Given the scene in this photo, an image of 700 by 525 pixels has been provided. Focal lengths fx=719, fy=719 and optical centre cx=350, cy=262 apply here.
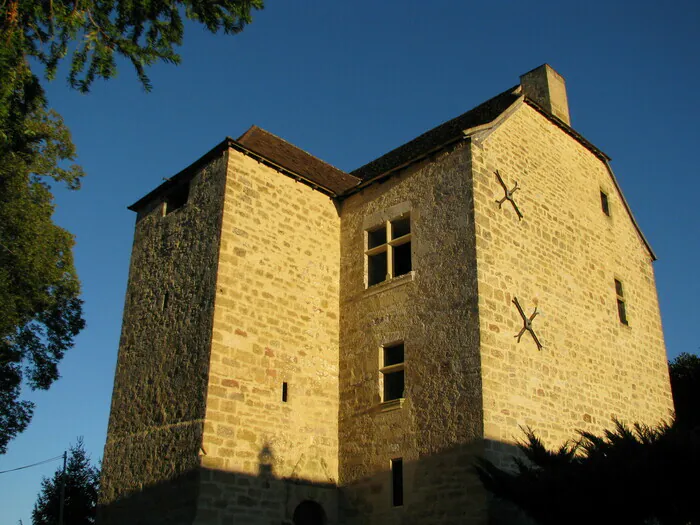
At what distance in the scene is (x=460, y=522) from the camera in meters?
11.1

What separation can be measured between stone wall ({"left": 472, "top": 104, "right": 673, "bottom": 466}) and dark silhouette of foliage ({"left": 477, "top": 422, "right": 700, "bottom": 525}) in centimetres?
171

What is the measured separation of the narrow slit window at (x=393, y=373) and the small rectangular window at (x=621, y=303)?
5223 mm

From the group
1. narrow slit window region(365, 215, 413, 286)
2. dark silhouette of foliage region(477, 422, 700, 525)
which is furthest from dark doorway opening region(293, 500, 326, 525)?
narrow slit window region(365, 215, 413, 286)

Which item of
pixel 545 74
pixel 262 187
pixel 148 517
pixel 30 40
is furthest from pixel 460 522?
pixel 545 74

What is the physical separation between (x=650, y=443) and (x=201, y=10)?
28.3 ft

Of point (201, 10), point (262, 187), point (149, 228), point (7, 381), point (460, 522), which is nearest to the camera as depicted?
point (201, 10)

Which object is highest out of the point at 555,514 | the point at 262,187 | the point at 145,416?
the point at 262,187

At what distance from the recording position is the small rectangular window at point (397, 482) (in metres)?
12.3

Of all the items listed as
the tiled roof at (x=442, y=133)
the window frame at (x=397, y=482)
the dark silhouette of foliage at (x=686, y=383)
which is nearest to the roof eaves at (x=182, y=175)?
the tiled roof at (x=442, y=133)

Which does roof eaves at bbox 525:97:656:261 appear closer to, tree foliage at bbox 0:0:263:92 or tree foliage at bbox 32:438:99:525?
tree foliage at bbox 0:0:263:92

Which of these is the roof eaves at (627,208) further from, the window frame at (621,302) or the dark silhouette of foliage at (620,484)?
the dark silhouette of foliage at (620,484)

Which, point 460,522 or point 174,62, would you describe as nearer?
point 174,62

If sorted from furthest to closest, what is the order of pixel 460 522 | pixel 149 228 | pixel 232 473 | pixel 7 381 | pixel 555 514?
pixel 7 381 < pixel 149 228 < pixel 232 473 < pixel 460 522 < pixel 555 514

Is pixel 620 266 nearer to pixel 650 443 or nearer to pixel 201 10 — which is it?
pixel 650 443
